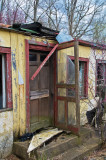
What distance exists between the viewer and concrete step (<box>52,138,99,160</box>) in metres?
3.64

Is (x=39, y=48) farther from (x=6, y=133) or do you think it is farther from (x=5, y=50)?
(x=6, y=133)

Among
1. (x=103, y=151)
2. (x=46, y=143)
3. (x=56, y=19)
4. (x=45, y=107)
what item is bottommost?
(x=103, y=151)

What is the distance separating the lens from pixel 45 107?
16.2 ft

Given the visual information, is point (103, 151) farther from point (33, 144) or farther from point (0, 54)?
point (0, 54)

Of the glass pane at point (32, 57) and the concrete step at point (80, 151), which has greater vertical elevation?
the glass pane at point (32, 57)

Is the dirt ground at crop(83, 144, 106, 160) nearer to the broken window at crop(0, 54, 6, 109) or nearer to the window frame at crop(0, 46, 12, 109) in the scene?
the window frame at crop(0, 46, 12, 109)

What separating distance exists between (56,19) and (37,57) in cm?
1135

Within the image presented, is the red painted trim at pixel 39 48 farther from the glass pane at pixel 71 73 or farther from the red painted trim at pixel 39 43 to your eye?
the glass pane at pixel 71 73

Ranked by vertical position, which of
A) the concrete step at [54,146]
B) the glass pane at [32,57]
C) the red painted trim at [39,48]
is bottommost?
the concrete step at [54,146]

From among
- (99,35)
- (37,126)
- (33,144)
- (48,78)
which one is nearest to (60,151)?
(33,144)

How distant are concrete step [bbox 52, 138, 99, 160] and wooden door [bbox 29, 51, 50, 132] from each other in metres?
1.24

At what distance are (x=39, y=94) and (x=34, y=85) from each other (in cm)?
32

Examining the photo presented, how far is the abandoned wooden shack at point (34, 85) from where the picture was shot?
375cm

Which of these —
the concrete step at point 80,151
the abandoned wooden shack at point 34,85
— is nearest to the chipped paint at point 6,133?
the abandoned wooden shack at point 34,85
